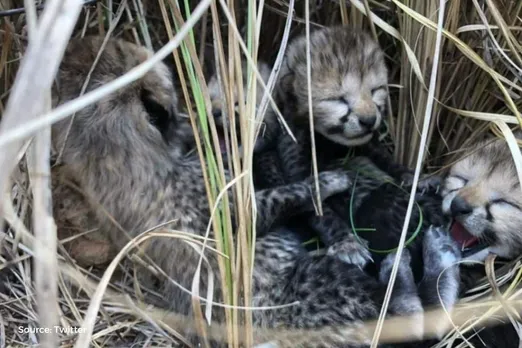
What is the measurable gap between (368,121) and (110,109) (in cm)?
81

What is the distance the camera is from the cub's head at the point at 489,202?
2.13 m

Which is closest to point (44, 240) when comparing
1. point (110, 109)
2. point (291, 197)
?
point (110, 109)

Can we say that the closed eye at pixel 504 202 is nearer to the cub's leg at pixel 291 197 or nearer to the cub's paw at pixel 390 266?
the cub's paw at pixel 390 266

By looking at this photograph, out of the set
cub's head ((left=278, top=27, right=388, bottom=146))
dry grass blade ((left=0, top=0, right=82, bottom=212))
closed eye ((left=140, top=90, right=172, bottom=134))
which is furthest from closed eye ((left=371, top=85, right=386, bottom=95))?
dry grass blade ((left=0, top=0, right=82, bottom=212))

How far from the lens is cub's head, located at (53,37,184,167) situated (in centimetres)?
214

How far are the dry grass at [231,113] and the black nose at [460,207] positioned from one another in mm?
155

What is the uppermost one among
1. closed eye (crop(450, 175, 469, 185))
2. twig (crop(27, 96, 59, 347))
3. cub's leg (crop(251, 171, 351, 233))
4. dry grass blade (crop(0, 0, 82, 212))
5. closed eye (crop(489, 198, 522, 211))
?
dry grass blade (crop(0, 0, 82, 212))

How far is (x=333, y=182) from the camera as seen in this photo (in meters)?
2.45

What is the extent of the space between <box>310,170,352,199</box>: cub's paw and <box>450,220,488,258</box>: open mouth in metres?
0.38

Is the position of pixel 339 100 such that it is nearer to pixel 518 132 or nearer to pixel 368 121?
pixel 368 121

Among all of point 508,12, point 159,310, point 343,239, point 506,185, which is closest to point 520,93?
point 508,12

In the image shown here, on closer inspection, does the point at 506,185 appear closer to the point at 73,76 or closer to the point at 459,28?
the point at 459,28

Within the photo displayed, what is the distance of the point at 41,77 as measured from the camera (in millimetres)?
984

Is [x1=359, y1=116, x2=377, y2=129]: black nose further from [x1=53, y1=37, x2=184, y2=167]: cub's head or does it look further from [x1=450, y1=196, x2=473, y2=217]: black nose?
[x1=53, y1=37, x2=184, y2=167]: cub's head
